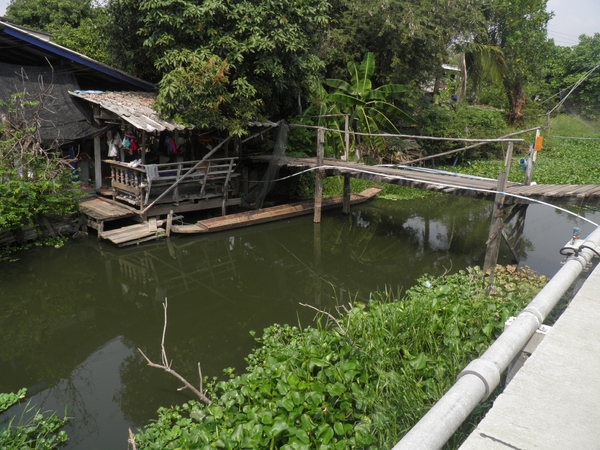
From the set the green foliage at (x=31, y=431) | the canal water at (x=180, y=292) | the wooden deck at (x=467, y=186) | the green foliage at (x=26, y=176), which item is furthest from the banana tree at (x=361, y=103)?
the green foliage at (x=31, y=431)

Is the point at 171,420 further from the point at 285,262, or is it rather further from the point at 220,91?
the point at 220,91

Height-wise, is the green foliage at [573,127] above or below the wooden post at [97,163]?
above

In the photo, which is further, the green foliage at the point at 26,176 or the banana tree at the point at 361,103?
the banana tree at the point at 361,103

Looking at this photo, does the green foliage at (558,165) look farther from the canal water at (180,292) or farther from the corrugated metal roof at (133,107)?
the corrugated metal roof at (133,107)

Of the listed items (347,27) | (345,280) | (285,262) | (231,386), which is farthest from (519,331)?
(347,27)

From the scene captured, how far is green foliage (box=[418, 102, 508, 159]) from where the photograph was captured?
18578 millimetres

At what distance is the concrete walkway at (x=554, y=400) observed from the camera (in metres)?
1.58

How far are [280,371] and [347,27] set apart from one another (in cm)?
1362

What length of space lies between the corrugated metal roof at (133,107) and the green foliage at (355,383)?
5965 mm

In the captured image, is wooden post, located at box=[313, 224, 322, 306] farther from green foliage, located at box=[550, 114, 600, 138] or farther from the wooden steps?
green foliage, located at box=[550, 114, 600, 138]

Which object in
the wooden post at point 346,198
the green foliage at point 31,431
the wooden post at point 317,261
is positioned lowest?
the green foliage at point 31,431

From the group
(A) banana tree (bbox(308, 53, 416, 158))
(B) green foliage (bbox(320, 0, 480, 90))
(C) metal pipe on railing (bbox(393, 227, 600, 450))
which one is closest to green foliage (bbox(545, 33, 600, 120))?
(B) green foliage (bbox(320, 0, 480, 90))

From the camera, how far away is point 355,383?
4.02 m

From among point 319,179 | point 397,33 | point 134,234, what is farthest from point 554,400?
point 397,33
